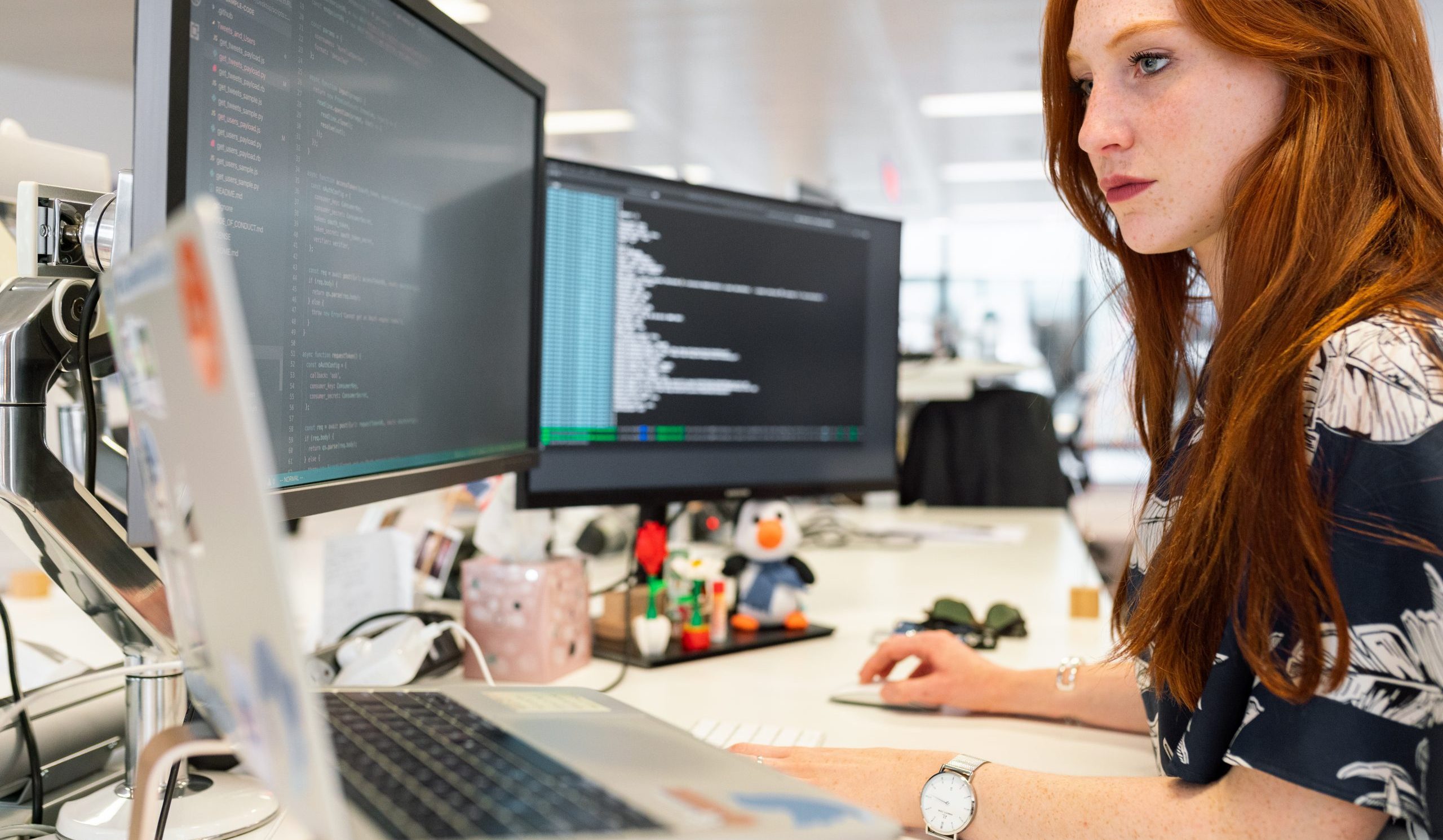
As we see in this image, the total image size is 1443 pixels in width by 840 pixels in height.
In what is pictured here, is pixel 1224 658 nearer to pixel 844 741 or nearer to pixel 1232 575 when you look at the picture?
pixel 1232 575

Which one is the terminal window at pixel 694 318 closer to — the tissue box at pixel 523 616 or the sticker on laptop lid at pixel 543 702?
the tissue box at pixel 523 616

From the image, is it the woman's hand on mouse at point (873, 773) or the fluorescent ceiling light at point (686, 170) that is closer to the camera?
the woman's hand on mouse at point (873, 773)

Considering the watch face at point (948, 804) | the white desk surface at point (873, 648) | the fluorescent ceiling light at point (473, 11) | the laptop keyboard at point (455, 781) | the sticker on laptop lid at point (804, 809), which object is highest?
the fluorescent ceiling light at point (473, 11)

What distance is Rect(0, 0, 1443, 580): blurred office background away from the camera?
4.50 m

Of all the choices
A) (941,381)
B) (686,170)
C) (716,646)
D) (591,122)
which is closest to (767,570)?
(716,646)

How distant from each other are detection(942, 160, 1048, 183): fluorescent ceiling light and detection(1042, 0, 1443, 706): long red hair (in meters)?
7.28

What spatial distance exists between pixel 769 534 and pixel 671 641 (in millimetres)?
199

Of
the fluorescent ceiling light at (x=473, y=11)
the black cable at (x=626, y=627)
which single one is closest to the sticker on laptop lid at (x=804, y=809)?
the black cable at (x=626, y=627)

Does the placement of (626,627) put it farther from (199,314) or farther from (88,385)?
(199,314)

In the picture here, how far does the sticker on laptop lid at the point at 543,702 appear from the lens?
53 centimetres

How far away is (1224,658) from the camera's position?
59cm

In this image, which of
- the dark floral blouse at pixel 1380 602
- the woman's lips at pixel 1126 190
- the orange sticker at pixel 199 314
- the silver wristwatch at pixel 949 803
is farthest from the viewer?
the woman's lips at pixel 1126 190

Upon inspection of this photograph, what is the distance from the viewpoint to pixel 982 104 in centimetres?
604

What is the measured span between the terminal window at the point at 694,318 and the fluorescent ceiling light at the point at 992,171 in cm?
671
